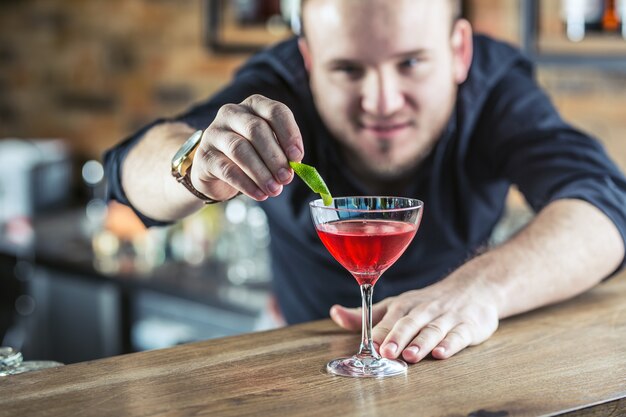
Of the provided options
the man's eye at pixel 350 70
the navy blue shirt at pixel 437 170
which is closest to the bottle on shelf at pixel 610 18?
the navy blue shirt at pixel 437 170

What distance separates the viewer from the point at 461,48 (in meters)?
1.95

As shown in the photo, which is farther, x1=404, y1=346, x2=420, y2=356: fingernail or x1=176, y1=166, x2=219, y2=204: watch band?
x1=176, y1=166, x2=219, y2=204: watch band

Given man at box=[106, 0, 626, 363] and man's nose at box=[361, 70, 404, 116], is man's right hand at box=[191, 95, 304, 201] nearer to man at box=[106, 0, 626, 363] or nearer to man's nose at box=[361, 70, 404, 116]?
man at box=[106, 0, 626, 363]

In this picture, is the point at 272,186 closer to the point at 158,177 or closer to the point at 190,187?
the point at 190,187

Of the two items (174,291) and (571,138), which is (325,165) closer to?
(571,138)

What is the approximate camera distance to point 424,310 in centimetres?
→ 132

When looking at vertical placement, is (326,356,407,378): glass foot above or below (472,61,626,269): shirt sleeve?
below

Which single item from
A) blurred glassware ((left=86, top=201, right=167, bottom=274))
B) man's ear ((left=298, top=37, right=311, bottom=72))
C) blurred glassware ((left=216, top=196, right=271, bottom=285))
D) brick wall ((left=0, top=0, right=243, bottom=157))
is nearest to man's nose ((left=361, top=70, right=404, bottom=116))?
man's ear ((left=298, top=37, right=311, bottom=72))

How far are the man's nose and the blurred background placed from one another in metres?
0.99

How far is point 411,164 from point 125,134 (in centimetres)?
287

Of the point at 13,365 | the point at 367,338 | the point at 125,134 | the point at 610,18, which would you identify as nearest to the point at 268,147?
the point at 367,338

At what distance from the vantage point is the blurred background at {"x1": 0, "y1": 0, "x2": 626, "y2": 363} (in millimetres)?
3125

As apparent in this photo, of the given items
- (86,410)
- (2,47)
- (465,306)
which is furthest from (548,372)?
(2,47)

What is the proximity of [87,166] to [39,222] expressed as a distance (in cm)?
59
